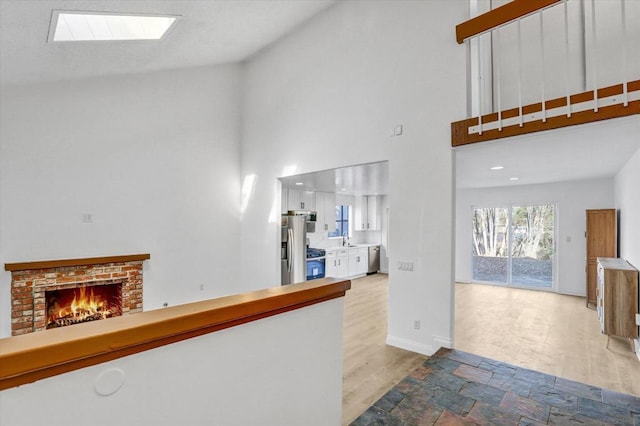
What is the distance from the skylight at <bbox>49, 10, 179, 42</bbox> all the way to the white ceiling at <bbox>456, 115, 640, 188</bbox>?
152 inches

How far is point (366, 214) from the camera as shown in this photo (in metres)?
9.02

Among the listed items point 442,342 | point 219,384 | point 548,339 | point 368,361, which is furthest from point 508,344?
point 219,384

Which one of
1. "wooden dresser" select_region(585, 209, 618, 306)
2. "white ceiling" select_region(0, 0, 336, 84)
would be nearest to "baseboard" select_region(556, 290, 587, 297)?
"wooden dresser" select_region(585, 209, 618, 306)

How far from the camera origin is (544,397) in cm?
247

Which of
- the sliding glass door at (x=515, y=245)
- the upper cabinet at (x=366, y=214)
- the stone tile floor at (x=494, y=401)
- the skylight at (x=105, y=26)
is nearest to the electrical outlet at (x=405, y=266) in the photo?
the stone tile floor at (x=494, y=401)

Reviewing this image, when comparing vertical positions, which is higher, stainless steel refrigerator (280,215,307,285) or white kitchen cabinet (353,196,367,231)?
white kitchen cabinet (353,196,367,231)

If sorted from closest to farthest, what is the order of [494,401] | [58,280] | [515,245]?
[494,401] < [58,280] < [515,245]

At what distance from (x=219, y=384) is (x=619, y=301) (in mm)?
4701

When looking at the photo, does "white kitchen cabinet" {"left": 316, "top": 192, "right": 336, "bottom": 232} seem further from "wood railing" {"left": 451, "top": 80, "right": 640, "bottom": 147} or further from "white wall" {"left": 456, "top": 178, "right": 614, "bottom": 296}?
"wood railing" {"left": 451, "top": 80, "right": 640, "bottom": 147}

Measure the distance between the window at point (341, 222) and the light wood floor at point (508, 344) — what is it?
280 cm

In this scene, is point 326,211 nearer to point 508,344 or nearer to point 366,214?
point 366,214

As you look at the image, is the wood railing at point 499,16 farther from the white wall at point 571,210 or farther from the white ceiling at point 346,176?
the white wall at point 571,210

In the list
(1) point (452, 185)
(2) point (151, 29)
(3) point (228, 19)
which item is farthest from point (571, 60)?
(2) point (151, 29)

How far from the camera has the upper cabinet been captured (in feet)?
29.2
